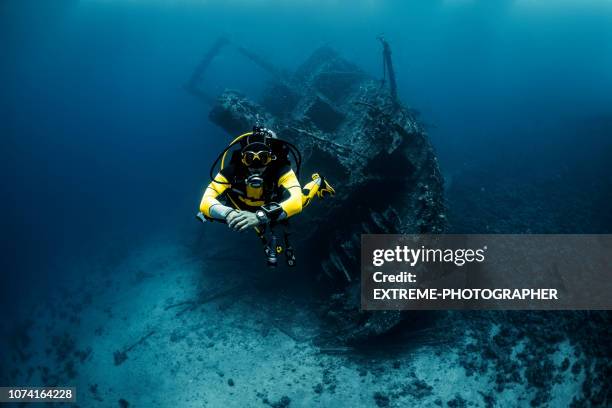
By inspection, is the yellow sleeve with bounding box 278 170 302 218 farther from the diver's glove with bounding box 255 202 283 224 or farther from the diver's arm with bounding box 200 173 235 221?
the diver's arm with bounding box 200 173 235 221

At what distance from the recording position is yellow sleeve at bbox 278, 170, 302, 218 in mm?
2908

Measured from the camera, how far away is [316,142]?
9.52 metres

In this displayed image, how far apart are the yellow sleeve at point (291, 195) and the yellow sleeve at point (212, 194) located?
22.9 inches

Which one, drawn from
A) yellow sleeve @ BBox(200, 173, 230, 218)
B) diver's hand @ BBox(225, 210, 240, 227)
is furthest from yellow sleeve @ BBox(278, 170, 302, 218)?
yellow sleeve @ BBox(200, 173, 230, 218)

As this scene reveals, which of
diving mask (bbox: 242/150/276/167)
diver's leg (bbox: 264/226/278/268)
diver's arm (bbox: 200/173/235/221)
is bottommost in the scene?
diver's leg (bbox: 264/226/278/268)

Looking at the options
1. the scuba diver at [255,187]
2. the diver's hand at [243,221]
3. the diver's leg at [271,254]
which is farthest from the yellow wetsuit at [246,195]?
the diver's leg at [271,254]

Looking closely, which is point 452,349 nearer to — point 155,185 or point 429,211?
point 429,211

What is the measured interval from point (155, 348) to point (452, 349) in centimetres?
999

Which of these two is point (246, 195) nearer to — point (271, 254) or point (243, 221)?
point (243, 221)

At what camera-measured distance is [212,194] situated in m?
3.07

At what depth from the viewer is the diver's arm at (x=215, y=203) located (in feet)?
9.19

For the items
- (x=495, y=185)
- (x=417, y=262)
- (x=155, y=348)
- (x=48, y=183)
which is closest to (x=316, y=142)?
(x=417, y=262)

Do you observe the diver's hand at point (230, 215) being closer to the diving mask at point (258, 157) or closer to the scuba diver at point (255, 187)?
the scuba diver at point (255, 187)

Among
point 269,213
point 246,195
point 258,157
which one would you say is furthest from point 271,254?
point 258,157
